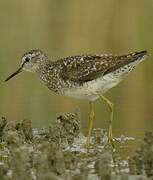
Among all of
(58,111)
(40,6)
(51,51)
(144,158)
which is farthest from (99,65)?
(40,6)

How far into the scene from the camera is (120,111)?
1103 centimetres

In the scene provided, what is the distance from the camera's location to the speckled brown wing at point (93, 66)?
32.1 ft

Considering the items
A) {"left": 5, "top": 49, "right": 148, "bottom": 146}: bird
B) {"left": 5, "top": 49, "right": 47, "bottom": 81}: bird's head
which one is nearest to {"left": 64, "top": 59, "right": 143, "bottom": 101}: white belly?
{"left": 5, "top": 49, "right": 148, "bottom": 146}: bird

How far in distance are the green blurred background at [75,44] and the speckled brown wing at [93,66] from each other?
2.45 ft

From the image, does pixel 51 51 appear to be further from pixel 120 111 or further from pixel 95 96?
pixel 95 96

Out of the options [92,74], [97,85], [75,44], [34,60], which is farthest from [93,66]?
[75,44]

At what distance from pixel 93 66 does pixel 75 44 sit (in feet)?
17.4

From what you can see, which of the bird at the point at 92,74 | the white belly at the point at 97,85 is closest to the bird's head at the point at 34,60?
the bird at the point at 92,74

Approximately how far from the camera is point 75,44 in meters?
15.1

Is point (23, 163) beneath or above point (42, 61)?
beneath

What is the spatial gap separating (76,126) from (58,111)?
1.83 metres

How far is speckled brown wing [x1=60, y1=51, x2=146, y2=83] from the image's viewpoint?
979 centimetres

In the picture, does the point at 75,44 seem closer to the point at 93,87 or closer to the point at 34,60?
the point at 34,60

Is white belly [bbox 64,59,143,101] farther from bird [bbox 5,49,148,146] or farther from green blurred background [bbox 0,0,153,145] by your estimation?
green blurred background [bbox 0,0,153,145]
